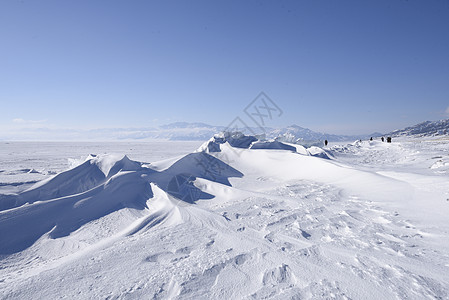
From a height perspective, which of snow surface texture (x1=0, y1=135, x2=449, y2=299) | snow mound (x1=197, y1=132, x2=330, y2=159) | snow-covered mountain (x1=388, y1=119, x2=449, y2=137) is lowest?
snow surface texture (x1=0, y1=135, x2=449, y2=299)

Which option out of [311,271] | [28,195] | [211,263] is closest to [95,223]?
[28,195]

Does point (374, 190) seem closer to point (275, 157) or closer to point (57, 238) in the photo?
point (275, 157)

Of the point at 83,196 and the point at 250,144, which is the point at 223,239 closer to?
the point at 83,196

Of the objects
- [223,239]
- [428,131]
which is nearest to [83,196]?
[223,239]

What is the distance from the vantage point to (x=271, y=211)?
4164 mm

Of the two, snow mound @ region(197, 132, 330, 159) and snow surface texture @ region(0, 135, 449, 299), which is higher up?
snow mound @ region(197, 132, 330, 159)

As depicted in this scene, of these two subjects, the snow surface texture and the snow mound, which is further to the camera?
the snow mound

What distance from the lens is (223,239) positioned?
3.10m

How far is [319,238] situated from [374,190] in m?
3.08

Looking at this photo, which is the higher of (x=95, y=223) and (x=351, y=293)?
(x=351, y=293)

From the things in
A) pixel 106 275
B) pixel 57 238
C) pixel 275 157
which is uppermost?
pixel 275 157

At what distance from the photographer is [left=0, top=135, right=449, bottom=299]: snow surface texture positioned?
82.7 inches

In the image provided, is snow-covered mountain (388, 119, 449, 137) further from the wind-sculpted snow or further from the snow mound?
the wind-sculpted snow

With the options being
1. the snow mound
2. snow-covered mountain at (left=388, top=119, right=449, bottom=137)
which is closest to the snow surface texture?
the snow mound
